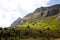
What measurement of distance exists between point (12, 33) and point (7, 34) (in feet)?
10.9

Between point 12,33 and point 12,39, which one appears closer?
point 12,39

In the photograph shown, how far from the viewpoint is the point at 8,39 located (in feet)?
323

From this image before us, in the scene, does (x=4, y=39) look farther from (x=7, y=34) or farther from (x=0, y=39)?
(x=7, y=34)

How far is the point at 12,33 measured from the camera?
115m

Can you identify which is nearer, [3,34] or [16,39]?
[16,39]

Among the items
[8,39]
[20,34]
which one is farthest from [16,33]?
[8,39]

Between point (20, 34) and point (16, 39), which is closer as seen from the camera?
point (16, 39)

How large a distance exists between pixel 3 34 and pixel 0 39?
1732 cm

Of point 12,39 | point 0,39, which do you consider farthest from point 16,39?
point 0,39

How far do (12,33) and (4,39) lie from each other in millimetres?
17270

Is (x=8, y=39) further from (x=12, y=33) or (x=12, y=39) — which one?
(x=12, y=33)

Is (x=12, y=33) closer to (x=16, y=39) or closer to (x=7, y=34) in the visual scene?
(x=7, y=34)

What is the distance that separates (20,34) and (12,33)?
583 centimetres

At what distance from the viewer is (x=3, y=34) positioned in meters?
114
